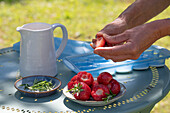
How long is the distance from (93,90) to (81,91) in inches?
2.3

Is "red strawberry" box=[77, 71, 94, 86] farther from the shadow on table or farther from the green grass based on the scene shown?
the green grass

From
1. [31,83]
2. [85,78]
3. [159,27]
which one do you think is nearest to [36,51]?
[31,83]

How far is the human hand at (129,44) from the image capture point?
49.5 inches

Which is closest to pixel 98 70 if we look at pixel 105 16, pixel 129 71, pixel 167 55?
Result: pixel 129 71

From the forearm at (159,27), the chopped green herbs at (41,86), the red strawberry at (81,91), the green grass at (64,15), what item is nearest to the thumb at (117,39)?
the forearm at (159,27)

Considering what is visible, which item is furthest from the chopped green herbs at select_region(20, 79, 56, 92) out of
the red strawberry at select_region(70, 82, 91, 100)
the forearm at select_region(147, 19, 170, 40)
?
the forearm at select_region(147, 19, 170, 40)

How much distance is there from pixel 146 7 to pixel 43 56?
66 cm

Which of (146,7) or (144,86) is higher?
(146,7)

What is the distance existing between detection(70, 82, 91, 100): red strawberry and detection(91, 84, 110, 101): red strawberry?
2 cm

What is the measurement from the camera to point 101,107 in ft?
4.08

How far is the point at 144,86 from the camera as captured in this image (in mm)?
1452

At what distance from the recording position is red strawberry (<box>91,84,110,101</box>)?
1222 millimetres

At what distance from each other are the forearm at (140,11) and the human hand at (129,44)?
0.88 feet

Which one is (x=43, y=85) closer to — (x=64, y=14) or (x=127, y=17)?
(x=127, y=17)
